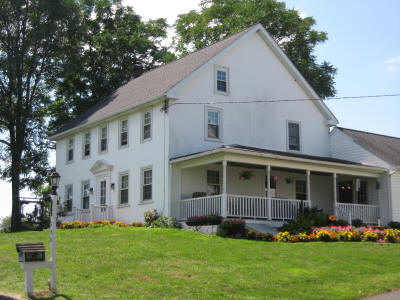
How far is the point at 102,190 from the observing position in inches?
1072

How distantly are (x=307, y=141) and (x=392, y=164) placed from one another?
162 inches

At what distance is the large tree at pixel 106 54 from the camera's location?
124 ft

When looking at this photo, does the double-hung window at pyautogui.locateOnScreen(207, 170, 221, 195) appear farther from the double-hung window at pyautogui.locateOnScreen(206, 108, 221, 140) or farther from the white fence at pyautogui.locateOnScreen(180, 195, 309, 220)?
the double-hung window at pyautogui.locateOnScreen(206, 108, 221, 140)

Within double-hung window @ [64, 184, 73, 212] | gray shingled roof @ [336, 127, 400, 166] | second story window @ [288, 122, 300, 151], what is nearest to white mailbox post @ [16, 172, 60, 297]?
second story window @ [288, 122, 300, 151]

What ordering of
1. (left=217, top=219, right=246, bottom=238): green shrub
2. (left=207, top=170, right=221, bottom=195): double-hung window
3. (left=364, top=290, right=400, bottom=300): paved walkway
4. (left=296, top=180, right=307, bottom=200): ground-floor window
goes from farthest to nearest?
(left=296, top=180, right=307, bottom=200): ground-floor window < (left=207, top=170, right=221, bottom=195): double-hung window < (left=217, top=219, right=246, bottom=238): green shrub < (left=364, top=290, right=400, bottom=300): paved walkway

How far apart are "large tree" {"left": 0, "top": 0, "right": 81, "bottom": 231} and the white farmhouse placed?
3.56 metres

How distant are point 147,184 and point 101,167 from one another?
424 centimetres

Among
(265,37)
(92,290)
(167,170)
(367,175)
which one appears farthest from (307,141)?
(92,290)

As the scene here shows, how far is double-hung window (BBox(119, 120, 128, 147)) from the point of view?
25984 mm

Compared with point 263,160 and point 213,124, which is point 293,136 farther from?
point 263,160

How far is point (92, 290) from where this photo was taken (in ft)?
36.7

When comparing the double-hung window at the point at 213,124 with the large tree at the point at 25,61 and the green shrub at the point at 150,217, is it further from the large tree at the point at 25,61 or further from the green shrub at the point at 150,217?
the large tree at the point at 25,61

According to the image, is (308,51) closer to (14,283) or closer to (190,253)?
(190,253)

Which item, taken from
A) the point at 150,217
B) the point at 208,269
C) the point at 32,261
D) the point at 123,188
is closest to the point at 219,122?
the point at 150,217
